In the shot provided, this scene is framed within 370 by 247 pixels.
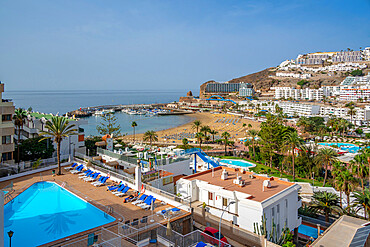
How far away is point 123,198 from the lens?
1500 centimetres

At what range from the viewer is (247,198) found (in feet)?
45.4

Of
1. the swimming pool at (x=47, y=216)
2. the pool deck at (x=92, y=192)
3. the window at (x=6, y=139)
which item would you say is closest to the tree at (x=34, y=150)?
the window at (x=6, y=139)

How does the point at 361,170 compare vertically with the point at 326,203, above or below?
above

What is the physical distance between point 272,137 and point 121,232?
31.2 metres

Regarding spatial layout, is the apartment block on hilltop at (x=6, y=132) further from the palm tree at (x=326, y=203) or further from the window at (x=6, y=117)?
the palm tree at (x=326, y=203)

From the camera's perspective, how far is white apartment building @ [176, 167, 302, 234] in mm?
13328

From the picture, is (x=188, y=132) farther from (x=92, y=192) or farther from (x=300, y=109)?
(x=92, y=192)

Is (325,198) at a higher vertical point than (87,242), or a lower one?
lower

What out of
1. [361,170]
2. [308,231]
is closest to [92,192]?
[308,231]

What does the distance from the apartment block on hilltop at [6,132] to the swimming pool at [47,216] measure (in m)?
7.82

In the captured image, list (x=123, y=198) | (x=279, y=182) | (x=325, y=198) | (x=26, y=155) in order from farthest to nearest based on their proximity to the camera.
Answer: (x=26, y=155)
(x=325, y=198)
(x=279, y=182)
(x=123, y=198)

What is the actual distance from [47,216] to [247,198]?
9856 mm

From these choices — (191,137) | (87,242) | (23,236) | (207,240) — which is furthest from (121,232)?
(191,137)

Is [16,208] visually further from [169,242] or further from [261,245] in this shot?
[261,245]
